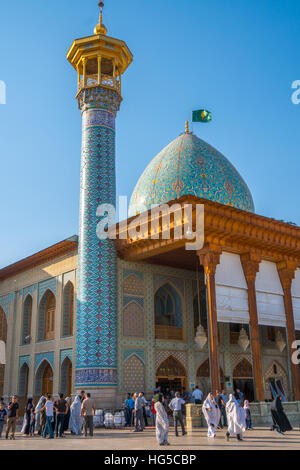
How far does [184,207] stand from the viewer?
13.6 m

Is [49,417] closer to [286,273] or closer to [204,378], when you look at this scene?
[204,378]

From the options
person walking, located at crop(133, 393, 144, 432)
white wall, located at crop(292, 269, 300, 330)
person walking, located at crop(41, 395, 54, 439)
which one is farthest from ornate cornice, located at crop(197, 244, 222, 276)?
person walking, located at crop(41, 395, 54, 439)

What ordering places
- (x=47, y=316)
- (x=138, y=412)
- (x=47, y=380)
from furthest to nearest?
(x=47, y=316)
(x=47, y=380)
(x=138, y=412)

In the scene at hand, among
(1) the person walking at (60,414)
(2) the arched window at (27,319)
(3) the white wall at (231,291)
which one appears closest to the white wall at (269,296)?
(3) the white wall at (231,291)

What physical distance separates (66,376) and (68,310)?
2.25 m

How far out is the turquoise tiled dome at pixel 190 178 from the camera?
1828 cm

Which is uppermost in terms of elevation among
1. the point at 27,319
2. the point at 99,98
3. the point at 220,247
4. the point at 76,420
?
the point at 99,98

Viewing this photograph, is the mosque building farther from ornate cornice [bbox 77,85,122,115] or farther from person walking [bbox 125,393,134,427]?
person walking [bbox 125,393,134,427]

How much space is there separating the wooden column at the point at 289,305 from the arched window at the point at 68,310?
7223 mm

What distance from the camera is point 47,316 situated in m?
19.5

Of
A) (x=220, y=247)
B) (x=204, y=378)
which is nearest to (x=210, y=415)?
(x=220, y=247)

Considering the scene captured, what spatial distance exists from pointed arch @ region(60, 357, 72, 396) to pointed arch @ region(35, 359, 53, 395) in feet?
4.16
